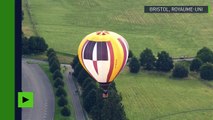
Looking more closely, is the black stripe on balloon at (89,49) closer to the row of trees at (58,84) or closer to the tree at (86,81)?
the row of trees at (58,84)

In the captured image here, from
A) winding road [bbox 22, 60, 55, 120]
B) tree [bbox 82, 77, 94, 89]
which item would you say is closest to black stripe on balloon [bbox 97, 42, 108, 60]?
winding road [bbox 22, 60, 55, 120]

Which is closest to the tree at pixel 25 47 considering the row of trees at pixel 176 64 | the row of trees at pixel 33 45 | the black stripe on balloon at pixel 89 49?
the row of trees at pixel 33 45

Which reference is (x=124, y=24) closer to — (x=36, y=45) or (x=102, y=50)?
(x=36, y=45)

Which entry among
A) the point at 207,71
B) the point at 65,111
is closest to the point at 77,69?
the point at 65,111

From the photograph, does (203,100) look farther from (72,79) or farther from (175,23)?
(175,23)

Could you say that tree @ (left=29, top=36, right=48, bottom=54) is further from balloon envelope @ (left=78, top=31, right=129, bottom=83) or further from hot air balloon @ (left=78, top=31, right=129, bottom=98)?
balloon envelope @ (left=78, top=31, right=129, bottom=83)

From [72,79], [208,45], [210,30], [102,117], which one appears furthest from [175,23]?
[102,117]
